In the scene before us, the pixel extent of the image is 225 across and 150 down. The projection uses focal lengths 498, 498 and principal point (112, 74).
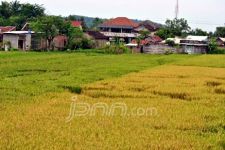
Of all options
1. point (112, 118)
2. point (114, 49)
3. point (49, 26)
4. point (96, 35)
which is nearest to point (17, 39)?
point (49, 26)

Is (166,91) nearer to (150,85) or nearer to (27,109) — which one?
(150,85)

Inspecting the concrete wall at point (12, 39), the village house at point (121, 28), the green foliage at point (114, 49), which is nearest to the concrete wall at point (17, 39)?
the concrete wall at point (12, 39)

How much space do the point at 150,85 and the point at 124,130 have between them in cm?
749

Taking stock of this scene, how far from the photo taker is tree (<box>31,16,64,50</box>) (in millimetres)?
44969

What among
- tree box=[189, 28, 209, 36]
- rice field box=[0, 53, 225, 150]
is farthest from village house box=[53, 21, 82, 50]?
rice field box=[0, 53, 225, 150]

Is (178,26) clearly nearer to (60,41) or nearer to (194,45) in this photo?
(194,45)

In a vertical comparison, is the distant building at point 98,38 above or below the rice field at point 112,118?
above

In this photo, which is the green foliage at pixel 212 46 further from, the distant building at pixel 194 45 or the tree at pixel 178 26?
the tree at pixel 178 26

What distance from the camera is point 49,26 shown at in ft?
148

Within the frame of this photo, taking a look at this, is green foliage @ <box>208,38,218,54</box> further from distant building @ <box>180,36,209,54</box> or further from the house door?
the house door

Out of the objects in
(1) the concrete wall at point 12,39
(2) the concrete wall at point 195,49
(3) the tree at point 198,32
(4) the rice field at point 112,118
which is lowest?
(2) the concrete wall at point 195,49

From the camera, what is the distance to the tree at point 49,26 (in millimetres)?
44969

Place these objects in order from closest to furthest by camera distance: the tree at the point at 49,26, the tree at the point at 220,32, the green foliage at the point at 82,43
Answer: the tree at the point at 49,26, the green foliage at the point at 82,43, the tree at the point at 220,32

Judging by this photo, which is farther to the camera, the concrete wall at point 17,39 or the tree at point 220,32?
the tree at point 220,32
